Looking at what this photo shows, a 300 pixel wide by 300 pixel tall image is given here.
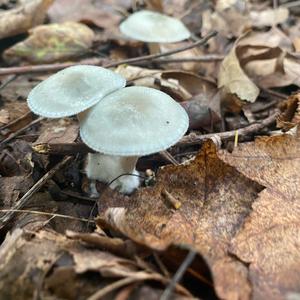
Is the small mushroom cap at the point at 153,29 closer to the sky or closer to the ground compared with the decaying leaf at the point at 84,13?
closer to the sky

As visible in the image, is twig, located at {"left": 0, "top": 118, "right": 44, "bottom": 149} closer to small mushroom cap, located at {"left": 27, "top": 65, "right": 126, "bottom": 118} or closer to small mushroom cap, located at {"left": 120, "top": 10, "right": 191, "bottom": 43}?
small mushroom cap, located at {"left": 27, "top": 65, "right": 126, "bottom": 118}

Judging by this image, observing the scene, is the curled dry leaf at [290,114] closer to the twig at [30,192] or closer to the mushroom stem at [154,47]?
the twig at [30,192]

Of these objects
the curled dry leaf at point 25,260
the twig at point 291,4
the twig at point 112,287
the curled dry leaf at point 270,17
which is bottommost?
the twig at point 291,4

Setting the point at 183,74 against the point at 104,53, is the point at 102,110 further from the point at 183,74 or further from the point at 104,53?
the point at 104,53

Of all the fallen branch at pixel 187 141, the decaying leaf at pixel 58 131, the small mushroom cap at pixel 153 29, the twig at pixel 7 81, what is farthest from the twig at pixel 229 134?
the twig at pixel 7 81

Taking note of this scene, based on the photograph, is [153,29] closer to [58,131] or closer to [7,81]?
[7,81]

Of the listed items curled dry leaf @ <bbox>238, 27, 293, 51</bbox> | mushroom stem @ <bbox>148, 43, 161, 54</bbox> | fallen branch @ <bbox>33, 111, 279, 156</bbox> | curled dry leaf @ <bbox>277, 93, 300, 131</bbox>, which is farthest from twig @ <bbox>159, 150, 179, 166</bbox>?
mushroom stem @ <bbox>148, 43, 161, 54</bbox>
